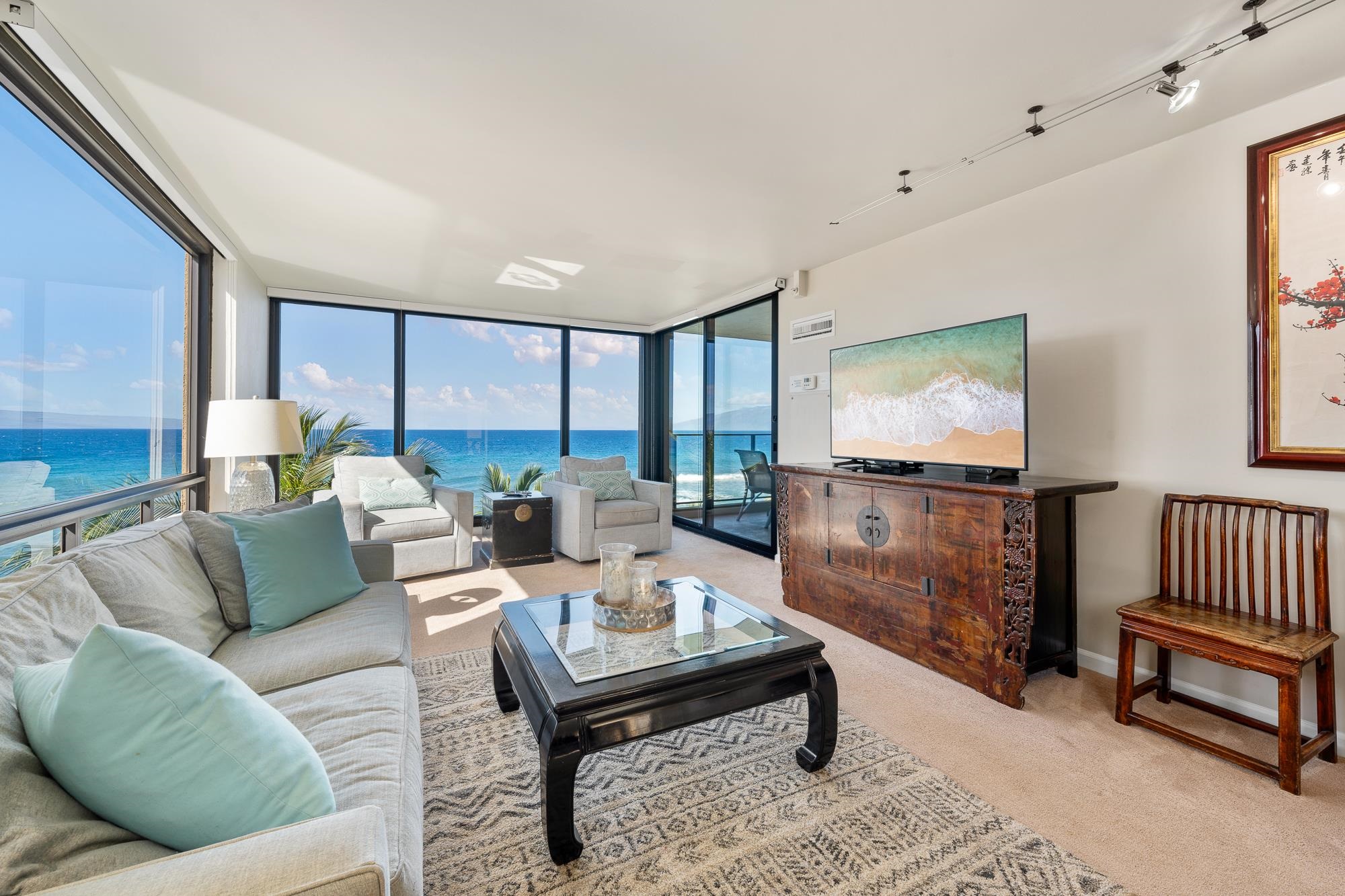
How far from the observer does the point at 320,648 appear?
176cm

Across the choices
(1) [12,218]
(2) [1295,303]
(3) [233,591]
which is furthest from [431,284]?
(2) [1295,303]

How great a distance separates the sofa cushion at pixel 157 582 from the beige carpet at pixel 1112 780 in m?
1.20

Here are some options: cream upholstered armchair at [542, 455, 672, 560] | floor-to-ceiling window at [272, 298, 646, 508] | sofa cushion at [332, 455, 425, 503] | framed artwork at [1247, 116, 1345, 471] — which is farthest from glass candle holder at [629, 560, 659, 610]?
floor-to-ceiling window at [272, 298, 646, 508]

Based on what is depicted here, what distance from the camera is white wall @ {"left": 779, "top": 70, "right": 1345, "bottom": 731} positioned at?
7.43ft

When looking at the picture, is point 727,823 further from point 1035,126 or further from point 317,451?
point 317,451

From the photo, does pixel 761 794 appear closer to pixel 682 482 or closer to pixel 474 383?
pixel 682 482

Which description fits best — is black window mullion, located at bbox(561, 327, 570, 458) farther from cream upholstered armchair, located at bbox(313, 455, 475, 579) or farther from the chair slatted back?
the chair slatted back

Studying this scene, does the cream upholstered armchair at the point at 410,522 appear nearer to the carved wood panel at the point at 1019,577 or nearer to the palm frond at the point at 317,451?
the palm frond at the point at 317,451

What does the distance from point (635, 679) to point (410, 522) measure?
10.0 ft

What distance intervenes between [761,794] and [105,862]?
1.55 m

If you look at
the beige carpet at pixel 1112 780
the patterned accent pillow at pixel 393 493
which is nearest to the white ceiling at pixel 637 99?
the patterned accent pillow at pixel 393 493

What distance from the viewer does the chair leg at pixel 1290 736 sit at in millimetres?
1783

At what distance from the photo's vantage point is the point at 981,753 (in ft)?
6.64

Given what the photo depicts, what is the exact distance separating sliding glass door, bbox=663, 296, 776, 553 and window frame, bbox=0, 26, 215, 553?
13.0ft
